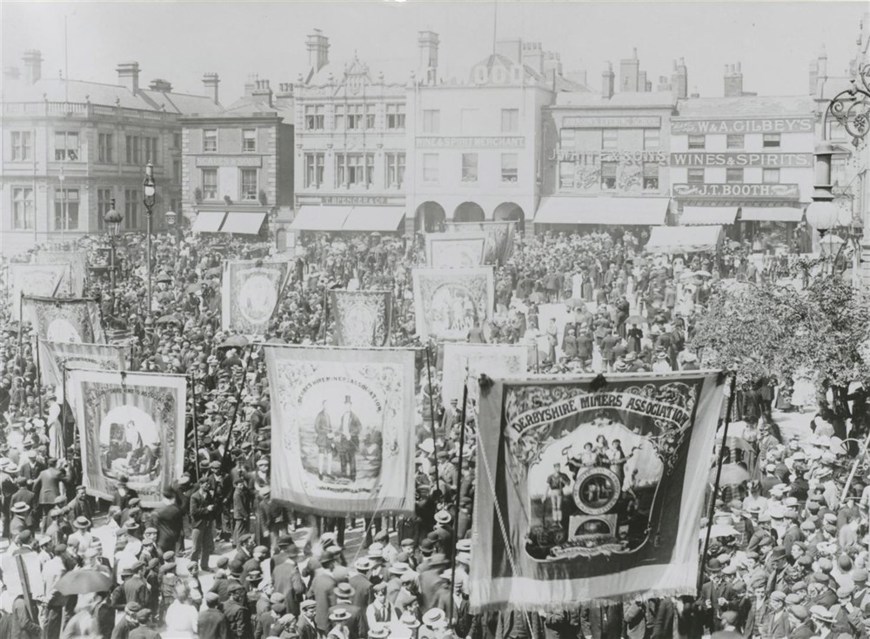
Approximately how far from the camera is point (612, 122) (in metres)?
46.8

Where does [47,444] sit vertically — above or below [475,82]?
below

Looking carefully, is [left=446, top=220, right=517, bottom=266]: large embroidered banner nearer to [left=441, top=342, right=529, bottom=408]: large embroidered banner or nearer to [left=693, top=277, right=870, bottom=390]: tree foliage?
[left=441, top=342, right=529, bottom=408]: large embroidered banner

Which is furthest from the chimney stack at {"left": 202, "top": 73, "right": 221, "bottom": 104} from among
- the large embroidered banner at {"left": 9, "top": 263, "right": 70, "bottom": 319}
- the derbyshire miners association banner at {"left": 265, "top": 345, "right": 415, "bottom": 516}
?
the derbyshire miners association banner at {"left": 265, "top": 345, "right": 415, "bottom": 516}

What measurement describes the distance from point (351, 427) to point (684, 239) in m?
30.3

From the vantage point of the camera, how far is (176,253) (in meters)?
41.1

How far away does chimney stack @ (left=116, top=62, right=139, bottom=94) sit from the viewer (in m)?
37.7

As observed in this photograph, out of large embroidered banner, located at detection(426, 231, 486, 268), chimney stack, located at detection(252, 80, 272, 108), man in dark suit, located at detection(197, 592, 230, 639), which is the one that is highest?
chimney stack, located at detection(252, 80, 272, 108)

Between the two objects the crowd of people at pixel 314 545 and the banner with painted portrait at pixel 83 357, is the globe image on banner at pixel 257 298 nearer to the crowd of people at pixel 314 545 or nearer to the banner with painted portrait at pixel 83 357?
the crowd of people at pixel 314 545

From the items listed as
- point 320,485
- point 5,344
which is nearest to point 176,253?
point 5,344

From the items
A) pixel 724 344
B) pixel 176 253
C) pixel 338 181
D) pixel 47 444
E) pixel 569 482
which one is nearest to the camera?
pixel 569 482

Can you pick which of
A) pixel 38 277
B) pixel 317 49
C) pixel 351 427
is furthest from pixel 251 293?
pixel 317 49

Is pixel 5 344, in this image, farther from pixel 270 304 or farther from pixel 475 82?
pixel 475 82

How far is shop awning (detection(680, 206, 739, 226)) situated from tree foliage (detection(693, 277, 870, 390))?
26867 mm

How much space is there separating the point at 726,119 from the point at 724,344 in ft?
94.5
